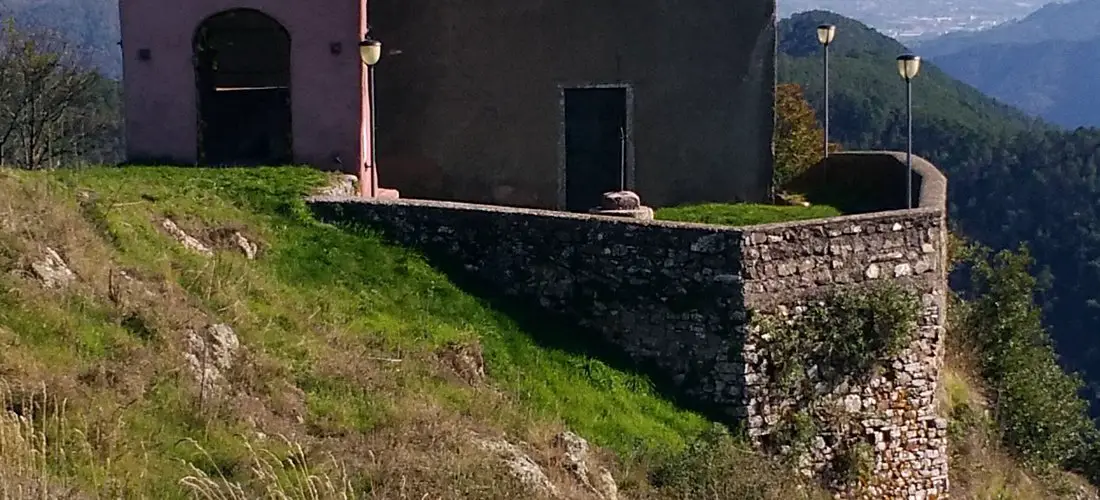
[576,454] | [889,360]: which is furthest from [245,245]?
[889,360]

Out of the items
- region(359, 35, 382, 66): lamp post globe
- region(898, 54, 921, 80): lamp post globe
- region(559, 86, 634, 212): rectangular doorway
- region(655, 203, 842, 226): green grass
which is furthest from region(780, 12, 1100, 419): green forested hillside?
region(359, 35, 382, 66): lamp post globe

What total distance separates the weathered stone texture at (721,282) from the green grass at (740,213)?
2070 millimetres

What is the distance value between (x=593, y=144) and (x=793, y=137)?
7886 mm

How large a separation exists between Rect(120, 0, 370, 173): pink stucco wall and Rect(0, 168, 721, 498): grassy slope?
5.42 feet

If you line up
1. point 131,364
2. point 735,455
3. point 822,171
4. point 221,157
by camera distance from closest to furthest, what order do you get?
point 131,364, point 735,455, point 221,157, point 822,171

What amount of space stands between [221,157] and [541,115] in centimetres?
392

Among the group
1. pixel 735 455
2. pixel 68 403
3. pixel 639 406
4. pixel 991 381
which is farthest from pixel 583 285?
pixel 991 381

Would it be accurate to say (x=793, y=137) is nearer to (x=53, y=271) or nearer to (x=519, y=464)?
(x=519, y=464)

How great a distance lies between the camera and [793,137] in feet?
75.4

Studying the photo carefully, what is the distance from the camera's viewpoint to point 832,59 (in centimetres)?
8575

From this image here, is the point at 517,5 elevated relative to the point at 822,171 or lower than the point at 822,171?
elevated

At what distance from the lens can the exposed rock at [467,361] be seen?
9859mm

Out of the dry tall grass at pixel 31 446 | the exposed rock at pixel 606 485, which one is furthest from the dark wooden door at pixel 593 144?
the dry tall grass at pixel 31 446

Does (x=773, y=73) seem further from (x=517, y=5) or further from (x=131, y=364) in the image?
(x=131, y=364)
